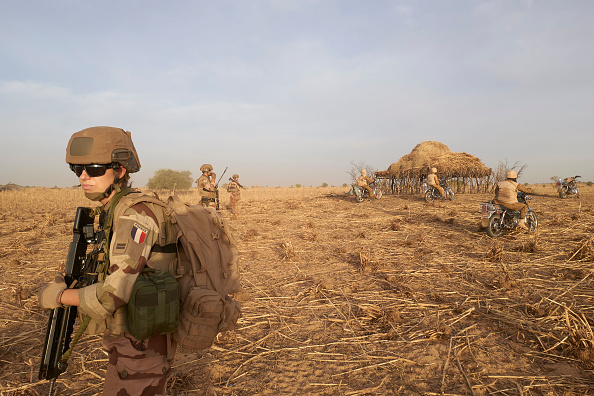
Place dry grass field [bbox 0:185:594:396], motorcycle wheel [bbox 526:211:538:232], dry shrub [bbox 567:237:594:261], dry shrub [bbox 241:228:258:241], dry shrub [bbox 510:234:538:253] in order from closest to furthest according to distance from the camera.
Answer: dry grass field [bbox 0:185:594:396], dry shrub [bbox 567:237:594:261], dry shrub [bbox 510:234:538:253], motorcycle wheel [bbox 526:211:538:232], dry shrub [bbox 241:228:258:241]

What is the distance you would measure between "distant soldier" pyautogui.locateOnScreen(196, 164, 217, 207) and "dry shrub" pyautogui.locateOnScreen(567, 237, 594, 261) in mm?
10677

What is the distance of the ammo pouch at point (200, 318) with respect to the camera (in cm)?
180

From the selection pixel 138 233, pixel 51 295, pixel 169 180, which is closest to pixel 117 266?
pixel 138 233

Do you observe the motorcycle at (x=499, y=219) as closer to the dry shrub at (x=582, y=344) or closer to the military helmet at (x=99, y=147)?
the dry shrub at (x=582, y=344)

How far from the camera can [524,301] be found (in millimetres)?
4910

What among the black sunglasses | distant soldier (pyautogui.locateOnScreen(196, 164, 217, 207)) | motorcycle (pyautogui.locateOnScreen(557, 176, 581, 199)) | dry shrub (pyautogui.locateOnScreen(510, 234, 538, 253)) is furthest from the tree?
the black sunglasses

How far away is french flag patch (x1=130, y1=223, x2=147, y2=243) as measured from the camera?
1729mm

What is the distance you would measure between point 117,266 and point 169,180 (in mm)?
50042

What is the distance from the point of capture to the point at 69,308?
1.97 m

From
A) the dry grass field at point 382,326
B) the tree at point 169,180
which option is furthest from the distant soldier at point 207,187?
the tree at point 169,180

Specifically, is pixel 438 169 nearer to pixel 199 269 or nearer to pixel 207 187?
pixel 207 187

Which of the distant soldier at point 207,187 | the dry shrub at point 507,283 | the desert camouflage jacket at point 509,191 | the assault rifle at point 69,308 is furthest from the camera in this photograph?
the distant soldier at point 207,187

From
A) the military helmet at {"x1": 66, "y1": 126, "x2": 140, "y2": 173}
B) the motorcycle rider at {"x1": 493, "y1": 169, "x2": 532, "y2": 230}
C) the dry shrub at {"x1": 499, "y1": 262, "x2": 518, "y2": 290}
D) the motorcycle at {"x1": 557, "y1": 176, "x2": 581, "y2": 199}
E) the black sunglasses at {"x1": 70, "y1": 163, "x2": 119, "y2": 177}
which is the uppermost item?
the motorcycle at {"x1": 557, "y1": 176, "x2": 581, "y2": 199}

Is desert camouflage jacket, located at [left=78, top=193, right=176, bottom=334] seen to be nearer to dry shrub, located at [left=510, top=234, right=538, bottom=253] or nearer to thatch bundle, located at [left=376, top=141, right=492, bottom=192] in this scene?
dry shrub, located at [left=510, top=234, right=538, bottom=253]
